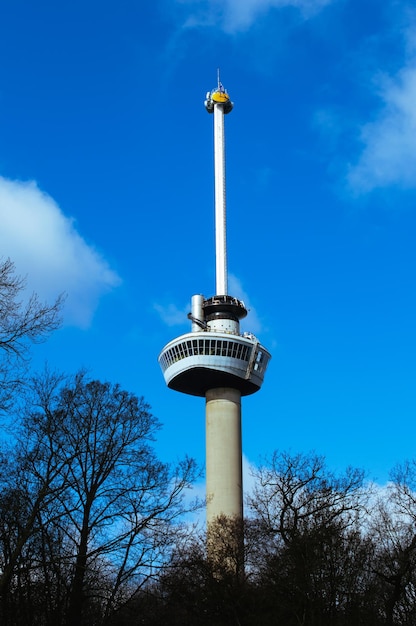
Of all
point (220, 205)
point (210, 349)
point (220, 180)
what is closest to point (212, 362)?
point (210, 349)

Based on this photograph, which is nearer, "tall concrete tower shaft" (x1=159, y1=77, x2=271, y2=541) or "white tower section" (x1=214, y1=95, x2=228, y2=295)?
"tall concrete tower shaft" (x1=159, y1=77, x2=271, y2=541)

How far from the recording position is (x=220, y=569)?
163 feet

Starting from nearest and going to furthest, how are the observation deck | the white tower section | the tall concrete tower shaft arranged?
the tall concrete tower shaft, the observation deck, the white tower section

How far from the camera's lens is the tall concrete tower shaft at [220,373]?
8994 cm

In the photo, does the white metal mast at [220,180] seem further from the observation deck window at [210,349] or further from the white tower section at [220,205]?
the observation deck window at [210,349]

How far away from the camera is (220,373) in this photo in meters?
94.6

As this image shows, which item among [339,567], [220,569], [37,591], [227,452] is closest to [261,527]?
[220,569]

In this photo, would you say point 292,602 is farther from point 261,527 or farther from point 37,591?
point 37,591

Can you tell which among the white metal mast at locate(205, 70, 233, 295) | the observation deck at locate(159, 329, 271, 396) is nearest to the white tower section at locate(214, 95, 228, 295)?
the white metal mast at locate(205, 70, 233, 295)

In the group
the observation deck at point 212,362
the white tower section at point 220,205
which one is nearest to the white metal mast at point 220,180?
the white tower section at point 220,205

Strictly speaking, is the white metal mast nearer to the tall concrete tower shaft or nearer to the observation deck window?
the tall concrete tower shaft

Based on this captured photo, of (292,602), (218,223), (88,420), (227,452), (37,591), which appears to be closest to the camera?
(37,591)

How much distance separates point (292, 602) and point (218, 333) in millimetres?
54458

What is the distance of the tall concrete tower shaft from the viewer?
89.9 meters
